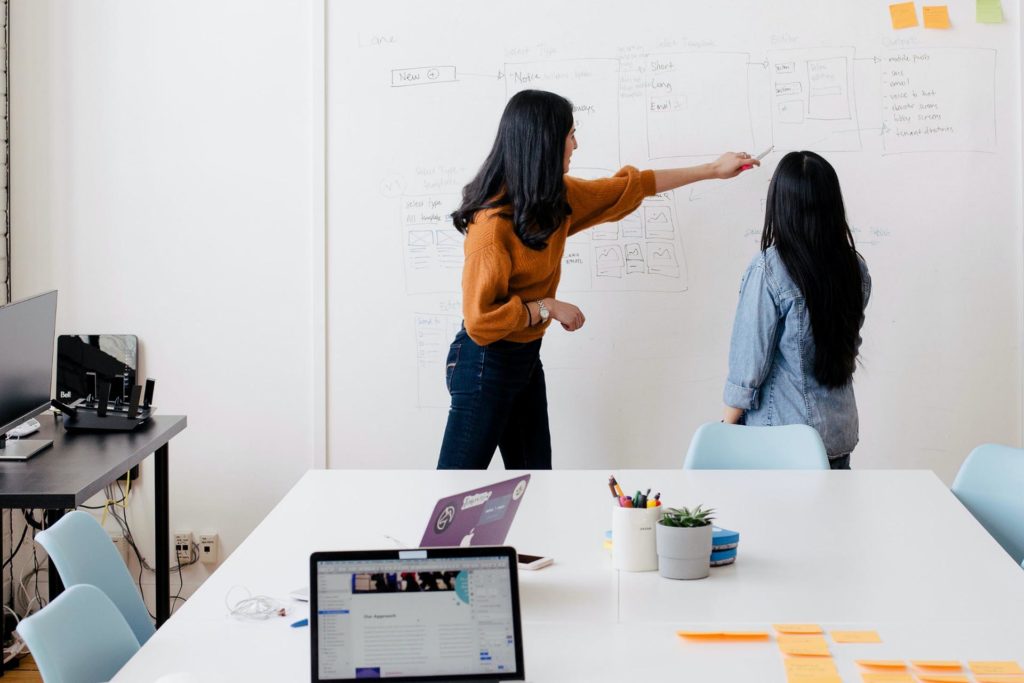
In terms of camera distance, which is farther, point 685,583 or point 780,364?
point 780,364

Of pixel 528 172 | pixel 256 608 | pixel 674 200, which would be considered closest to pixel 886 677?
pixel 256 608

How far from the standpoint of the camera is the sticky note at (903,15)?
3.58m

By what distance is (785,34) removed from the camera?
11.9 feet

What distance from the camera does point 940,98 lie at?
3.60 metres

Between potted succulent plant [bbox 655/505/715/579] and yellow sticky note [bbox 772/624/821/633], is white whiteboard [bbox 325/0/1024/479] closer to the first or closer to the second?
potted succulent plant [bbox 655/505/715/579]

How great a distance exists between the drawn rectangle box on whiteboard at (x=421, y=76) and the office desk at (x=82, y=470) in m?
1.36

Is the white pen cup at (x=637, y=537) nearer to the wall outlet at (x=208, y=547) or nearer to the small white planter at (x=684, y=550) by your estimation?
the small white planter at (x=684, y=550)

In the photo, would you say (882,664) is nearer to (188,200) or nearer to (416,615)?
(416,615)

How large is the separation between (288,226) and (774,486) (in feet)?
6.67

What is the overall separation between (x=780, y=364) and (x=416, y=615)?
188cm

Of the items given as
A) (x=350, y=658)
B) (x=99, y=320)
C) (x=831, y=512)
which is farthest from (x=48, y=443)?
(x=831, y=512)

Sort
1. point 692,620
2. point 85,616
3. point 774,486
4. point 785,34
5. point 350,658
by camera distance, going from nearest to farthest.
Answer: point 350,658 → point 85,616 → point 692,620 → point 774,486 → point 785,34

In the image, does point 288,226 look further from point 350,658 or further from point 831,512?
point 350,658

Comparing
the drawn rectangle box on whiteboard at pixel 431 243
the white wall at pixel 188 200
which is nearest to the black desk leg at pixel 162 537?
the white wall at pixel 188 200
